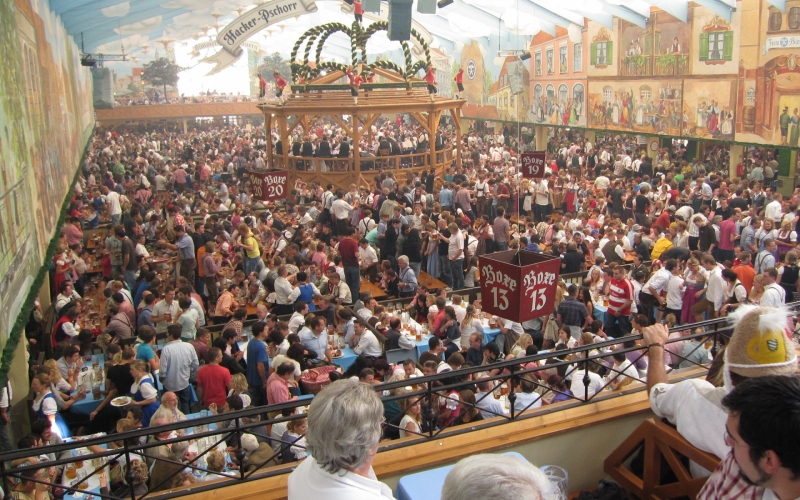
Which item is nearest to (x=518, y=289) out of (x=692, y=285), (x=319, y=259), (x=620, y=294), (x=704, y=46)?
(x=620, y=294)

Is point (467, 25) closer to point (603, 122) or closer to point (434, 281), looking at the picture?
point (603, 122)

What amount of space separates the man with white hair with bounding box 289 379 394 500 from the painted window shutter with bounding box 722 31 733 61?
2012 centimetres

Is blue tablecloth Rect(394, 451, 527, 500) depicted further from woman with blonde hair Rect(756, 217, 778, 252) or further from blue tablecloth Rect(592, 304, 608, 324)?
woman with blonde hair Rect(756, 217, 778, 252)

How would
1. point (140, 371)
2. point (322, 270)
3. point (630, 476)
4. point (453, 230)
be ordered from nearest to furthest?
point (630, 476) → point (140, 371) → point (322, 270) → point (453, 230)

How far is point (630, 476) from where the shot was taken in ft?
12.3

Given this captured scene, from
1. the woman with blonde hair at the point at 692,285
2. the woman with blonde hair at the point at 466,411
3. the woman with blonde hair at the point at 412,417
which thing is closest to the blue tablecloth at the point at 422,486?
the woman with blonde hair at the point at 412,417

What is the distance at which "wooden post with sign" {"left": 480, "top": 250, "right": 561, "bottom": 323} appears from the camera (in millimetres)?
5535

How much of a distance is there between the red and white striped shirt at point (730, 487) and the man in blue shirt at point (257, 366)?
17.3ft

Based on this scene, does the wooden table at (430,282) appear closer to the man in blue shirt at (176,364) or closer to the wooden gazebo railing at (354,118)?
the man in blue shirt at (176,364)

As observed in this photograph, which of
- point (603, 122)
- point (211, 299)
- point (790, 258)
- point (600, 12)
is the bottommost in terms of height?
point (211, 299)

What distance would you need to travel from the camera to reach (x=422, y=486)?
3.14 metres

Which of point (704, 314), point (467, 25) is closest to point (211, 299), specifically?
point (704, 314)

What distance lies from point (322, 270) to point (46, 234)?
3.83 m

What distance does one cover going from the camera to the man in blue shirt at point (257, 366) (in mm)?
7156
